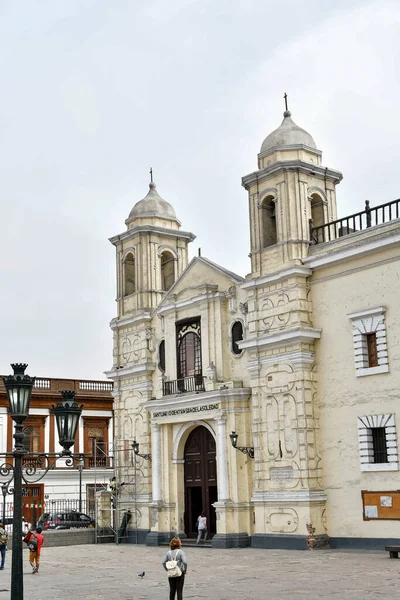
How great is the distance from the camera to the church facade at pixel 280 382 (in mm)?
25000

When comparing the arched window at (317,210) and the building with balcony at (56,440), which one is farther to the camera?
the building with balcony at (56,440)

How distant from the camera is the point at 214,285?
30781 mm

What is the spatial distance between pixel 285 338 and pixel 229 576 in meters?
9.20

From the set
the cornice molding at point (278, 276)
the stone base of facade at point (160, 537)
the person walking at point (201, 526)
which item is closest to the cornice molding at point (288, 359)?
the cornice molding at point (278, 276)

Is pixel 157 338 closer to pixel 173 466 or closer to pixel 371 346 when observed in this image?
pixel 173 466

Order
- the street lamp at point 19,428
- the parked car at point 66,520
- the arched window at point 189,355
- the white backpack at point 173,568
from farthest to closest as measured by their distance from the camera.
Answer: the parked car at point 66,520, the arched window at point 189,355, the white backpack at point 173,568, the street lamp at point 19,428

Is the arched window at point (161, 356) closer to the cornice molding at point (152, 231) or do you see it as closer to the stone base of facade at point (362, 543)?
the cornice molding at point (152, 231)

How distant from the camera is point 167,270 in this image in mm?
36094

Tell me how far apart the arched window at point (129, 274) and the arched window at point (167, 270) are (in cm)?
130

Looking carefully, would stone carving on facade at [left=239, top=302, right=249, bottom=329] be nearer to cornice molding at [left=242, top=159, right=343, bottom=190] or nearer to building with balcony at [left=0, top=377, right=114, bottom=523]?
cornice molding at [left=242, top=159, right=343, bottom=190]

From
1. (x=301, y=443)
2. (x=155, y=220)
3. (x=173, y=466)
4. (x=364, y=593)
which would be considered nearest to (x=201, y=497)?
(x=173, y=466)

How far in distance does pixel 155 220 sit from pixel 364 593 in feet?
73.3

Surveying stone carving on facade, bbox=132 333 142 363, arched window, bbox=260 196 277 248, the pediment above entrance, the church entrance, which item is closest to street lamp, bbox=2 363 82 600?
the pediment above entrance

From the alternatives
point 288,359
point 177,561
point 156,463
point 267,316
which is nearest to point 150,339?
point 156,463
